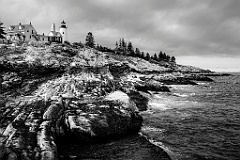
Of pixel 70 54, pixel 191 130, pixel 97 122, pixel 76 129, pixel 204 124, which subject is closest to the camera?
pixel 76 129

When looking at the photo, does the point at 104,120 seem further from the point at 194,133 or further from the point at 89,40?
the point at 89,40

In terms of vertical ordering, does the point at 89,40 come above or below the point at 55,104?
above

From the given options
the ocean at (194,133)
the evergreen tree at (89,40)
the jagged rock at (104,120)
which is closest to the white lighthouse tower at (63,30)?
the evergreen tree at (89,40)

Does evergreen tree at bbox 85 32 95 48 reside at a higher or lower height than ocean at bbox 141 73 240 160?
higher

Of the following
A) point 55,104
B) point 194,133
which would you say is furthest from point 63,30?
point 194,133

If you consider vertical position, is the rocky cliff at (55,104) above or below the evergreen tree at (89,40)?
below

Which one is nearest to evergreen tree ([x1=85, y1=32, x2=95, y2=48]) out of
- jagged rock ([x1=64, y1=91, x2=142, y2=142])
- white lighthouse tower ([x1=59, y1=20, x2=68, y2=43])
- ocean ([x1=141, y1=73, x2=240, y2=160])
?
white lighthouse tower ([x1=59, y1=20, x2=68, y2=43])

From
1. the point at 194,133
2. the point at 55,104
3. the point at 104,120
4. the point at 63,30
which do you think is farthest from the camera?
the point at 63,30

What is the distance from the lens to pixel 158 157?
12.6 m

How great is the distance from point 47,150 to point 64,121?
13.3 ft

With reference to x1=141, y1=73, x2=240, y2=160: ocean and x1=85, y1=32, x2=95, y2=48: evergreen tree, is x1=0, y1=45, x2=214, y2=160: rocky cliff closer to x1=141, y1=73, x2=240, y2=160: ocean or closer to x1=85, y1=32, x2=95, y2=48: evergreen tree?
x1=141, y1=73, x2=240, y2=160: ocean

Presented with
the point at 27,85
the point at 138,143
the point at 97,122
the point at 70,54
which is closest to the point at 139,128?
the point at 138,143

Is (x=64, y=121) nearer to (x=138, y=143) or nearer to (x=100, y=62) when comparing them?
(x=138, y=143)

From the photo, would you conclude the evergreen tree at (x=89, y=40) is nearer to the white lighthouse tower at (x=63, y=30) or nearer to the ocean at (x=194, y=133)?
the white lighthouse tower at (x=63, y=30)
